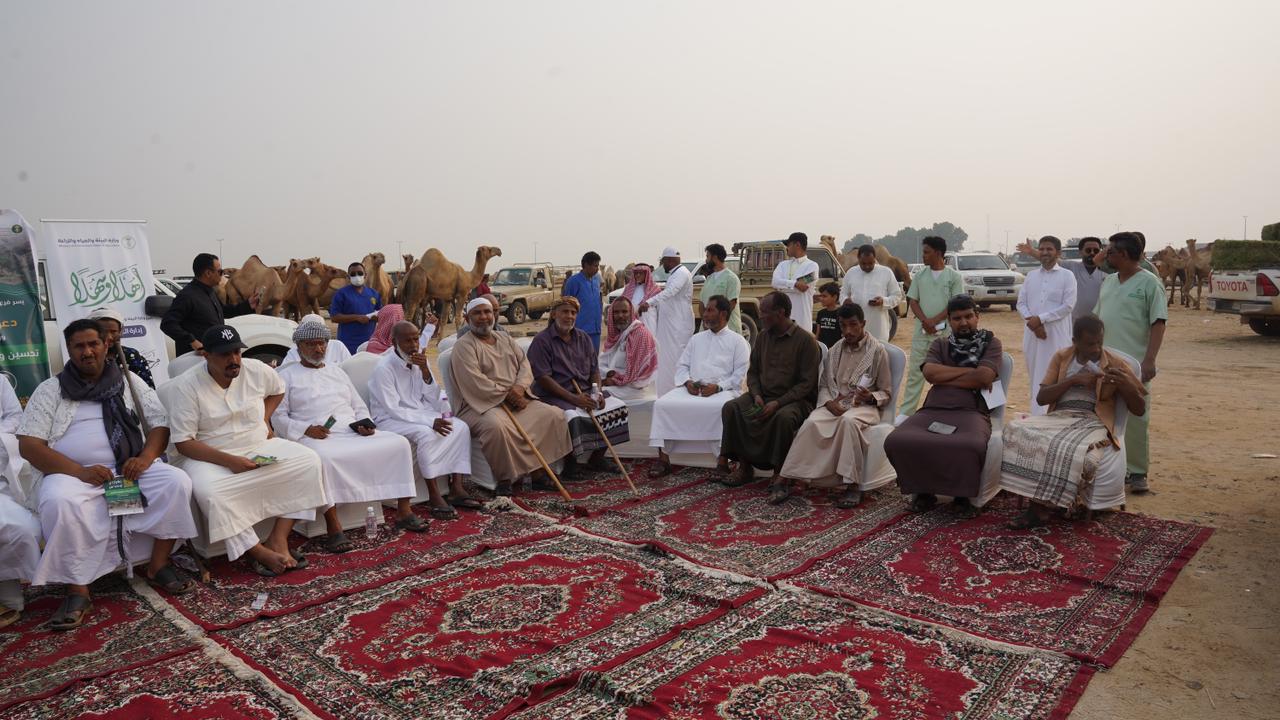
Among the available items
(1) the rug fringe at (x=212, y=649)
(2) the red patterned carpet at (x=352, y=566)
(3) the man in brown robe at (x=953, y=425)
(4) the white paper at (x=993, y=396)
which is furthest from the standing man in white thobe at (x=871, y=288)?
(1) the rug fringe at (x=212, y=649)

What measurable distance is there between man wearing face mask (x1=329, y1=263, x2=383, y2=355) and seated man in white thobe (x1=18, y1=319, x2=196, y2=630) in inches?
169

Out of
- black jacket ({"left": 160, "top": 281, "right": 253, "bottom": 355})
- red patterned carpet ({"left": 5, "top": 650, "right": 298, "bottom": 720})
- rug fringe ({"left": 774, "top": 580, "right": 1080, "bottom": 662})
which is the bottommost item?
rug fringe ({"left": 774, "top": 580, "right": 1080, "bottom": 662})

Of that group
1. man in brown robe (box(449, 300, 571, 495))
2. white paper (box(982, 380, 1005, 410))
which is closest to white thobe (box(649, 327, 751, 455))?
man in brown robe (box(449, 300, 571, 495))

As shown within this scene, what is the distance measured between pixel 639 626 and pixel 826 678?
88 cm

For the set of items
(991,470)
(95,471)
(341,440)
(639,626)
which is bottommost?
(639,626)

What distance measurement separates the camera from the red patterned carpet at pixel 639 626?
318 centimetres

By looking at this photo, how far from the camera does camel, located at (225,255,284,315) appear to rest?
1430cm

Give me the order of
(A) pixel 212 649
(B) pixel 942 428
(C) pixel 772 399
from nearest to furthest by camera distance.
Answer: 1. (A) pixel 212 649
2. (B) pixel 942 428
3. (C) pixel 772 399

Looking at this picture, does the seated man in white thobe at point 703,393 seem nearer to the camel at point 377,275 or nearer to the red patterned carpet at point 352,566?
the red patterned carpet at point 352,566

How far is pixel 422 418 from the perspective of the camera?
19.3ft

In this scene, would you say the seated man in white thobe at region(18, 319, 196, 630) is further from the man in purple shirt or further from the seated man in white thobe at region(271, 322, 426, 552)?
the man in purple shirt

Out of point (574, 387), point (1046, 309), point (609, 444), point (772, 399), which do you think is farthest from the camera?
point (1046, 309)

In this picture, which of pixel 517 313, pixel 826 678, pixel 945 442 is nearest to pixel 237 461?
pixel 826 678

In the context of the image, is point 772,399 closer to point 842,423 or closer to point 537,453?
point 842,423
